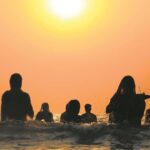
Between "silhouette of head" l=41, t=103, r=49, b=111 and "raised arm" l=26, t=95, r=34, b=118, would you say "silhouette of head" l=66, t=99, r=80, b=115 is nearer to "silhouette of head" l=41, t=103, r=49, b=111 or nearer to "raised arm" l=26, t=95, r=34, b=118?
"raised arm" l=26, t=95, r=34, b=118

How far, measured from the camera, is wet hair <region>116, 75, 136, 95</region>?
1470 centimetres

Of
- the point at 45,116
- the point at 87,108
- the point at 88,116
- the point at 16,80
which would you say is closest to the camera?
the point at 16,80

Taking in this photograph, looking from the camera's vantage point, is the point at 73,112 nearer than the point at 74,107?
No

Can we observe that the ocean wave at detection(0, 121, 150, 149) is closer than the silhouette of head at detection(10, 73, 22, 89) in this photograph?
Yes

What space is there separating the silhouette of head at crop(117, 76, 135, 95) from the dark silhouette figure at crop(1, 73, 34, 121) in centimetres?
259

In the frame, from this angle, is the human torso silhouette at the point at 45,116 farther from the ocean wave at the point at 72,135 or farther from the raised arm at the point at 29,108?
the ocean wave at the point at 72,135

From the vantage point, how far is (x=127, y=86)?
1484cm

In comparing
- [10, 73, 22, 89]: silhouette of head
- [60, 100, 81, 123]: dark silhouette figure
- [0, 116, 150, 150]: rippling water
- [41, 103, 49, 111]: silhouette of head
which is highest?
[10, 73, 22, 89]: silhouette of head

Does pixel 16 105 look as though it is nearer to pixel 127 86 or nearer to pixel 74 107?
pixel 74 107

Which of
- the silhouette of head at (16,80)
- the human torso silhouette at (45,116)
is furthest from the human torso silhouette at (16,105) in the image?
the human torso silhouette at (45,116)

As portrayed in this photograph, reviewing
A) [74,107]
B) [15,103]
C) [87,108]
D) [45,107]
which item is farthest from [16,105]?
[87,108]

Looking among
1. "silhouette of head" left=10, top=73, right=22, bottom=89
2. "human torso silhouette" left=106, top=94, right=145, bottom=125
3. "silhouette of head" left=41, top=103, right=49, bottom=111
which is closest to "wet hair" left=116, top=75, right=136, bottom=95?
"human torso silhouette" left=106, top=94, right=145, bottom=125

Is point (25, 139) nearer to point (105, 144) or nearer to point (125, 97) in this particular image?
point (105, 144)

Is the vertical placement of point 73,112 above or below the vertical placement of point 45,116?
below
